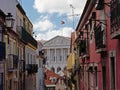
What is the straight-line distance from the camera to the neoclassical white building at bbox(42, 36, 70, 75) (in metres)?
106

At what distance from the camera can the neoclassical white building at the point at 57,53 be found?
105562mm

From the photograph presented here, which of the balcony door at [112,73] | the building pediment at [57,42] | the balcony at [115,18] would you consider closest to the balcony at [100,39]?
the balcony door at [112,73]

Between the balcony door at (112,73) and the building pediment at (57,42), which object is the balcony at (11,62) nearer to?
the balcony door at (112,73)

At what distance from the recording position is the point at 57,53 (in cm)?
10712

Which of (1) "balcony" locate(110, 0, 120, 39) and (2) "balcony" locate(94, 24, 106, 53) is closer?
(1) "balcony" locate(110, 0, 120, 39)

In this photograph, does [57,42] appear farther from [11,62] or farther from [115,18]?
[115,18]

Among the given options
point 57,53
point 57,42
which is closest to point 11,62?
point 57,42

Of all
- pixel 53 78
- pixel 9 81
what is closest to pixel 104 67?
pixel 9 81

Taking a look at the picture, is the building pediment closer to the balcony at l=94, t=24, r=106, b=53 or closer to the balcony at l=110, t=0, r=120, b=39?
the balcony at l=94, t=24, r=106, b=53

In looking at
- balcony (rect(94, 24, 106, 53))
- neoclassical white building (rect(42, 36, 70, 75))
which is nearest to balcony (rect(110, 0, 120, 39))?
balcony (rect(94, 24, 106, 53))

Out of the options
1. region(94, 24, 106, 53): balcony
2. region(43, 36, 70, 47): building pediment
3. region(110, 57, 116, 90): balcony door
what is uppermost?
region(43, 36, 70, 47): building pediment

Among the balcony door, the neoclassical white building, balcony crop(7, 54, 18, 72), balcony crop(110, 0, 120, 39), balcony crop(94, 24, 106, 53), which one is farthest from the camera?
the neoclassical white building

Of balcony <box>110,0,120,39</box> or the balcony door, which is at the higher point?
balcony <box>110,0,120,39</box>

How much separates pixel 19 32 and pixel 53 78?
165 ft
